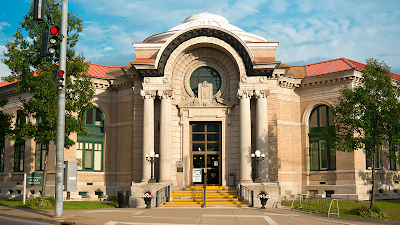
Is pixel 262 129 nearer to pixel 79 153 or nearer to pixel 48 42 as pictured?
pixel 79 153

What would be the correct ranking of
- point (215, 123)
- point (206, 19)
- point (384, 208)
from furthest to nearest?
point (206, 19)
point (215, 123)
point (384, 208)

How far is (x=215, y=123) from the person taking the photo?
3209cm

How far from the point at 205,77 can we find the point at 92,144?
1191 centimetres

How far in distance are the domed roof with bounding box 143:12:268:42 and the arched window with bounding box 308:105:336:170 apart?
964cm

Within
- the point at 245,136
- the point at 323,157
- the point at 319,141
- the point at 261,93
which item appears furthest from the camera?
the point at 319,141

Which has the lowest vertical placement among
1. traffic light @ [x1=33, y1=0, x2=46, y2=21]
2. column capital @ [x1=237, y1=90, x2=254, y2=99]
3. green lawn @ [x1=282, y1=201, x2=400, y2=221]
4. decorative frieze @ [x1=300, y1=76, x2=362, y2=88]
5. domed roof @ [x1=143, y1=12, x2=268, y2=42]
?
green lawn @ [x1=282, y1=201, x2=400, y2=221]

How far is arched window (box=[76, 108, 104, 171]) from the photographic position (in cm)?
3481

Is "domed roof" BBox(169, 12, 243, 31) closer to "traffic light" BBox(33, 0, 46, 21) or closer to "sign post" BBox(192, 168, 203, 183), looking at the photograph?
"sign post" BBox(192, 168, 203, 183)

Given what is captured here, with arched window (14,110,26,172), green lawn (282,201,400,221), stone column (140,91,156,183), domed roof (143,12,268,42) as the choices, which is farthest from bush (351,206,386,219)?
arched window (14,110,26,172)

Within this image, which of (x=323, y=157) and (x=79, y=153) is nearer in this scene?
(x=323, y=157)

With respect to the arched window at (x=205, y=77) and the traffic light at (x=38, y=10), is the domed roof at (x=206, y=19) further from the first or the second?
the traffic light at (x=38, y=10)

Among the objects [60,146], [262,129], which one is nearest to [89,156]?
[262,129]

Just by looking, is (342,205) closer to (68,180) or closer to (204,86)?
(204,86)

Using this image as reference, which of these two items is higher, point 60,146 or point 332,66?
point 332,66
